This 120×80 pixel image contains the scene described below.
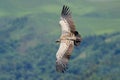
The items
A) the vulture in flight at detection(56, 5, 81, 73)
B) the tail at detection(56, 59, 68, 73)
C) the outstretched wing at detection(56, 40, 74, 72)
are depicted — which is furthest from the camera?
the vulture in flight at detection(56, 5, 81, 73)

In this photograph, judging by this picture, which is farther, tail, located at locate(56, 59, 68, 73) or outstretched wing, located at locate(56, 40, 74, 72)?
outstretched wing, located at locate(56, 40, 74, 72)

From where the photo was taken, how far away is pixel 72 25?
1299 inches

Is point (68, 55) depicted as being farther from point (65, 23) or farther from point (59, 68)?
point (65, 23)

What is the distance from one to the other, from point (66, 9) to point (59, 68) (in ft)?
18.9

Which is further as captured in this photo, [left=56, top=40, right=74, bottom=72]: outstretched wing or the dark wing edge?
[left=56, top=40, right=74, bottom=72]: outstretched wing

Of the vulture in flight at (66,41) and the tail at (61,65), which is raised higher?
the vulture in flight at (66,41)

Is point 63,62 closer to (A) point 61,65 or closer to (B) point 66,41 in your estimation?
(A) point 61,65

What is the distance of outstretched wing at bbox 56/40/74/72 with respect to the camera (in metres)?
29.5

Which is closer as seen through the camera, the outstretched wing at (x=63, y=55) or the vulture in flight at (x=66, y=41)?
the outstretched wing at (x=63, y=55)

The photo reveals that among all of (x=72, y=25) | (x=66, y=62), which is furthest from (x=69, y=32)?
(x=66, y=62)

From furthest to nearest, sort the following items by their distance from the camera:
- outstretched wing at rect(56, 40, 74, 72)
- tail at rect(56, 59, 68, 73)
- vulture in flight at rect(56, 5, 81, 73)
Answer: vulture in flight at rect(56, 5, 81, 73) → outstretched wing at rect(56, 40, 74, 72) → tail at rect(56, 59, 68, 73)

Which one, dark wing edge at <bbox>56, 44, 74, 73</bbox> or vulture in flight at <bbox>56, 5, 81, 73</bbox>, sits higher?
vulture in flight at <bbox>56, 5, 81, 73</bbox>

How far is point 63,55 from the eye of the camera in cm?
3066

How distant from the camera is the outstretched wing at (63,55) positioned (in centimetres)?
2951
